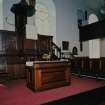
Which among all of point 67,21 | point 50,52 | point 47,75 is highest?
point 67,21

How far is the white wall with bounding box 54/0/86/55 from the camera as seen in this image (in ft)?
25.8

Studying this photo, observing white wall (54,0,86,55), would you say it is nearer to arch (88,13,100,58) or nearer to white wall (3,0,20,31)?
arch (88,13,100,58)

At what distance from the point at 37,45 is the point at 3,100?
3391mm

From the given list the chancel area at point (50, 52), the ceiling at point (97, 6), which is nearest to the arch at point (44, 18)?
the chancel area at point (50, 52)

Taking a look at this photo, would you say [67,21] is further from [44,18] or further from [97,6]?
[97,6]

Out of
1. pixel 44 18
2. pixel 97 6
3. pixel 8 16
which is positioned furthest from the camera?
pixel 97 6

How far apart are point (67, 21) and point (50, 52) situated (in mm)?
2696

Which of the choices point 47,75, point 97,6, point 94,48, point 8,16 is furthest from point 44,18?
point 97,6

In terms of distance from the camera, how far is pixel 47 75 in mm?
3828

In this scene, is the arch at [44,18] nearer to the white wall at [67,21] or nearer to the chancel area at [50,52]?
the chancel area at [50,52]

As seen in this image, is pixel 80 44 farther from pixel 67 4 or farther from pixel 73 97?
pixel 73 97

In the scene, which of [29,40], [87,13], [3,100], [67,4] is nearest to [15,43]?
[29,40]

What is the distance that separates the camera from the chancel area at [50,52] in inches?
142

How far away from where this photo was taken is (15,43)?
556 centimetres
